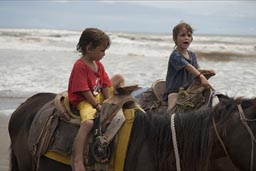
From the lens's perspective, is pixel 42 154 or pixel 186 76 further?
pixel 186 76

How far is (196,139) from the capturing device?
2377 mm

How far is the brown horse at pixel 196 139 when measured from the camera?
218cm

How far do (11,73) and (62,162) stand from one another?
1200 cm

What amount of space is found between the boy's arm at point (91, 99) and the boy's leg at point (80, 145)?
0.76 ft

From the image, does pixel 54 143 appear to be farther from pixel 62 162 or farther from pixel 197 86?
pixel 197 86

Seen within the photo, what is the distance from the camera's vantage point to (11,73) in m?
14.3

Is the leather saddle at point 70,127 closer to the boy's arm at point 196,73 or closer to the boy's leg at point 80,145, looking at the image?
the boy's leg at point 80,145

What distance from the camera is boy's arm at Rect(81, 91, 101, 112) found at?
2.96 meters

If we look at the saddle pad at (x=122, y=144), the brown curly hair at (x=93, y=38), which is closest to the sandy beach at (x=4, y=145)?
the brown curly hair at (x=93, y=38)

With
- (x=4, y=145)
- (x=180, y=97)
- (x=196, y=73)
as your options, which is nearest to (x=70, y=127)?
(x=180, y=97)

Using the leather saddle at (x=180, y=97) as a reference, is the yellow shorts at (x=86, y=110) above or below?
above

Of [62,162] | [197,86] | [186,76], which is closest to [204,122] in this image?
[62,162]

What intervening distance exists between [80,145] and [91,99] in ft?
1.32

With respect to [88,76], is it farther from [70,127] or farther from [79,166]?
[79,166]
